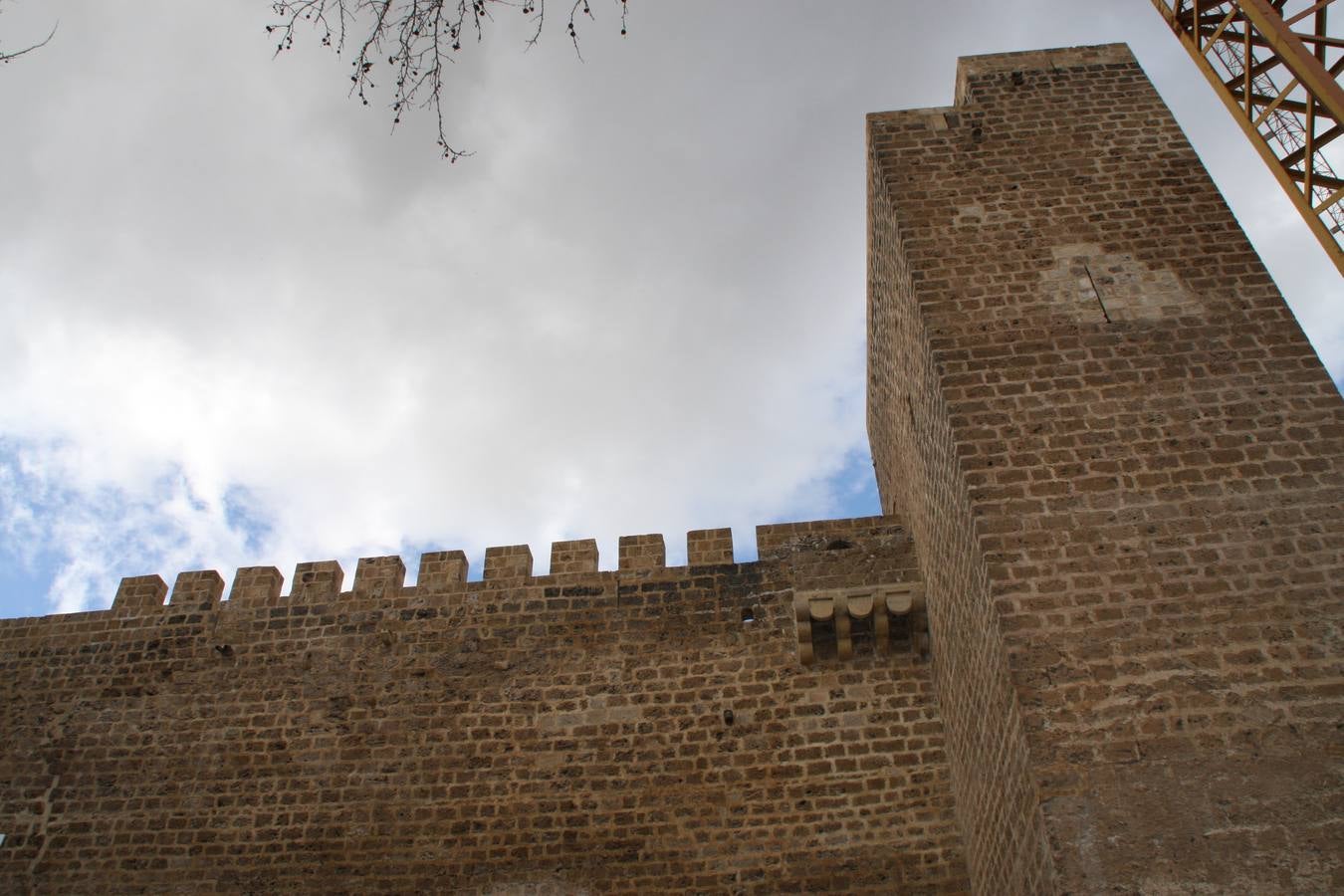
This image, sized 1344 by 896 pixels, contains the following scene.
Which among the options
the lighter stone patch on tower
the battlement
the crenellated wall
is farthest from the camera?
the battlement

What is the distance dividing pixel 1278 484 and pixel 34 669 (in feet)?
32.7

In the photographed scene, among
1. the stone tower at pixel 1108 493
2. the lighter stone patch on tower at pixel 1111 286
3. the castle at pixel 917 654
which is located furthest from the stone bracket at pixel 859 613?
the lighter stone patch on tower at pixel 1111 286

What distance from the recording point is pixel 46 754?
7.70 meters

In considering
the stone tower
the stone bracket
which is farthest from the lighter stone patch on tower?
the stone bracket

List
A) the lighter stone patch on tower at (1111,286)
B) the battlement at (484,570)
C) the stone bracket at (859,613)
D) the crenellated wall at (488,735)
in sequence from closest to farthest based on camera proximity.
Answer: the lighter stone patch on tower at (1111,286)
the crenellated wall at (488,735)
the stone bracket at (859,613)
the battlement at (484,570)

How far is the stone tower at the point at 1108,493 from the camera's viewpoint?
436 centimetres

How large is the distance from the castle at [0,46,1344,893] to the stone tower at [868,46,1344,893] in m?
0.02

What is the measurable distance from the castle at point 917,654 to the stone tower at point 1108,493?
0.9 inches

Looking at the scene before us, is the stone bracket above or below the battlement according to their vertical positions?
below

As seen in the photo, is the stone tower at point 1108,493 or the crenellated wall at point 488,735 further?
the crenellated wall at point 488,735

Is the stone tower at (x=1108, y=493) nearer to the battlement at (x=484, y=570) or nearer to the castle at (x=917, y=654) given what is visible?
the castle at (x=917, y=654)

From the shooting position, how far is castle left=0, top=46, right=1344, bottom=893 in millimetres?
4629

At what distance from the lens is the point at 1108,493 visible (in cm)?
534

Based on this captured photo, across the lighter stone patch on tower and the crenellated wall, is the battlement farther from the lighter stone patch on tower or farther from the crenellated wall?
the lighter stone patch on tower
